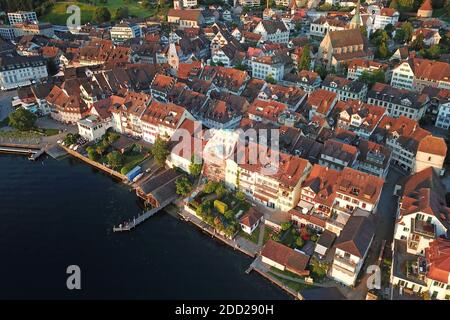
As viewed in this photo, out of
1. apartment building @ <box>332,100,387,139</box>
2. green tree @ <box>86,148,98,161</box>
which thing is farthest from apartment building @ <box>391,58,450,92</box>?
green tree @ <box>86,148,98,161</box>

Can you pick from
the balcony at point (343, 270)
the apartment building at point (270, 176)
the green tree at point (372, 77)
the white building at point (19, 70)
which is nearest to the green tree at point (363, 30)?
the green tree at point (372, 77)

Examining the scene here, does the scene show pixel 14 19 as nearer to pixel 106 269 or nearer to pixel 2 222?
pixel 2 222

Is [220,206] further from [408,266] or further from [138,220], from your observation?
[408,266]

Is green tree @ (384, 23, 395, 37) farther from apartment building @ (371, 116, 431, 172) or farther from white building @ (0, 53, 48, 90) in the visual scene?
white building @ (0, 53, 48, 90)

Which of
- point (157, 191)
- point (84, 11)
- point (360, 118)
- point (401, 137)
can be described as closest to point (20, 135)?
point (157, 191)

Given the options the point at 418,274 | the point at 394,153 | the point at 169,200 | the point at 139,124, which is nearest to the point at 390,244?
the point at 418,274
